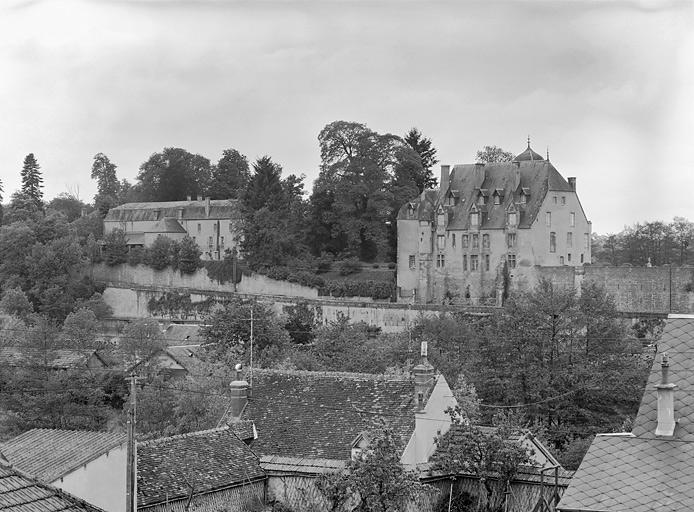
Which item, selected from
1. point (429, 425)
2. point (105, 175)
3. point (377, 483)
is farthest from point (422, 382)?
point (105, 175)

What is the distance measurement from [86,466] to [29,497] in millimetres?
8606

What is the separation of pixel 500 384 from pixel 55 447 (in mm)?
20714

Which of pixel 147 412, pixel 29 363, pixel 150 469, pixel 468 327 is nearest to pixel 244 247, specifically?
pixel 468 327

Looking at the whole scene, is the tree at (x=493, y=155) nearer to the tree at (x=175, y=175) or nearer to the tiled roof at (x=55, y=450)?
the tree at (x=175, y=175)

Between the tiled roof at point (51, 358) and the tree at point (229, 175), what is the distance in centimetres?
4116

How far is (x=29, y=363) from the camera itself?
44.3m

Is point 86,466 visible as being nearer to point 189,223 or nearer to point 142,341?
point 142,341

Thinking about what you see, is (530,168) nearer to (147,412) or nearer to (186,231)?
(186,231)

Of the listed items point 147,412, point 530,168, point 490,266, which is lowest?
point 147,412

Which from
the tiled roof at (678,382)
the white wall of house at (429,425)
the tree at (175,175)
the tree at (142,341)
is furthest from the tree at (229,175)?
the tiled roof at (678,382)

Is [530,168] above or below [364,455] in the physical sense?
above

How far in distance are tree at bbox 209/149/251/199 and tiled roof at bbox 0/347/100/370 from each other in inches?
1621

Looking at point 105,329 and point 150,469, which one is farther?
point 105,329

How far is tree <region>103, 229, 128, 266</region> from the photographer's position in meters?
78.5
